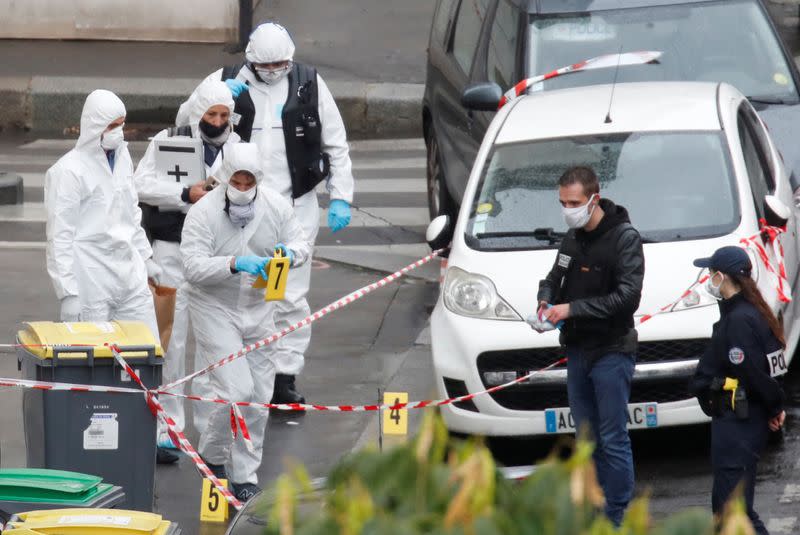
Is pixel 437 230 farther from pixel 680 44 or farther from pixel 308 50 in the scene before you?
pixel 308 50

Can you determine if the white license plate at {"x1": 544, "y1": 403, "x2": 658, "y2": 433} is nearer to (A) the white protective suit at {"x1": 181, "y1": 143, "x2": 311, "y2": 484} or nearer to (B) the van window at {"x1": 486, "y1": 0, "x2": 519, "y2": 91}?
(A) the white protective suit at {"x1": 181, "y1": 143, "x2": 311, "y2": 484}

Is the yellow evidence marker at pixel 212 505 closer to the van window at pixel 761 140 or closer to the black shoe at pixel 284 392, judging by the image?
the black shoe at pixel 284 392

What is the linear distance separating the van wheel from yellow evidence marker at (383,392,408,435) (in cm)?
398

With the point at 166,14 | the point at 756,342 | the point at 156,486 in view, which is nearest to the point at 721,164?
the point at 756,342

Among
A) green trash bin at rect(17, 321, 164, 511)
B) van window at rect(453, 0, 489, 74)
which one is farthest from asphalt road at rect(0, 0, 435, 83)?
green trash bin at rect(17, 321, 164, 511)

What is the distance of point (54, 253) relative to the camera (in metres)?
7.06

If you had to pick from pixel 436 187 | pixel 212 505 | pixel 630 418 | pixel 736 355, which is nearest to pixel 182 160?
pixel 212 505

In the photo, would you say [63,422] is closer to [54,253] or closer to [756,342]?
[54,253]

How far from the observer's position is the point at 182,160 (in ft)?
26.0

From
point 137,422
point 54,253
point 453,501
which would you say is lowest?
point 137,422

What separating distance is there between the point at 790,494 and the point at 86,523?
3.30m

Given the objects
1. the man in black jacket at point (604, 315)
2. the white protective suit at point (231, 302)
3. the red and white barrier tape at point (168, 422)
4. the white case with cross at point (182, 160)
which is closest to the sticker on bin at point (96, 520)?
the red and white barrier tape at point (168, 422)

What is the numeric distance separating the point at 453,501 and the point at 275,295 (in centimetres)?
494

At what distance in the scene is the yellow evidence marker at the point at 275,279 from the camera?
23.2 ft
